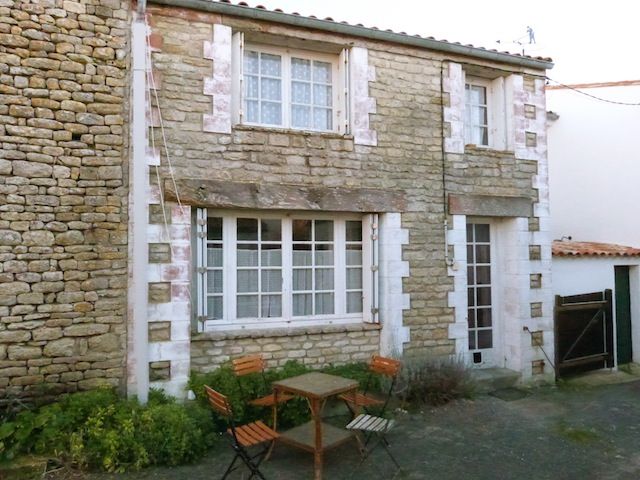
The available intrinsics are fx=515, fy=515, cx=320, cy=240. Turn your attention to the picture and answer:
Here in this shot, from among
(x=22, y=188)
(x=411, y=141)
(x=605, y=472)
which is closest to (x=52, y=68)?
(x=22, y=188)

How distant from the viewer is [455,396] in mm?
6734

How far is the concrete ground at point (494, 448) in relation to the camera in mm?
4621

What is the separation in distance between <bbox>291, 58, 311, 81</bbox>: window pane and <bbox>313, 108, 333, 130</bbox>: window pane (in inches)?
17.6

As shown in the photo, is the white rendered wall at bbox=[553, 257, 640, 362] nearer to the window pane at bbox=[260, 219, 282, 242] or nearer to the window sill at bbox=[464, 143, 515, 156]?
the window sill at bbox=[464, 143, 515, 156]

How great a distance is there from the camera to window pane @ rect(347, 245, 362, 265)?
6.90m

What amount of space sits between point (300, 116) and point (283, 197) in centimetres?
118

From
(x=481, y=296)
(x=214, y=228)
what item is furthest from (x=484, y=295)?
(x=214, y=228)

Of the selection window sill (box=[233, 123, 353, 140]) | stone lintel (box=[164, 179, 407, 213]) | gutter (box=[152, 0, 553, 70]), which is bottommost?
stone lintel (box=[164, 179, 407, 213])

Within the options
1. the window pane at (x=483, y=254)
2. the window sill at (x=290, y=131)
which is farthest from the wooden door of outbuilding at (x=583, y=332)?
the window sill at (x=290, y=131)

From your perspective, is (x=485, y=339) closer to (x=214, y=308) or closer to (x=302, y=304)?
(x=302, y=304)

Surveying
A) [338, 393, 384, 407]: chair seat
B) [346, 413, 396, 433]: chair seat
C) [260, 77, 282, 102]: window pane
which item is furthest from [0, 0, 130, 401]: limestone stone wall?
[346, 413, 396, 433]: chair seat

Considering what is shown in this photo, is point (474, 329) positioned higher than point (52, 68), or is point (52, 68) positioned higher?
point (52, 68)

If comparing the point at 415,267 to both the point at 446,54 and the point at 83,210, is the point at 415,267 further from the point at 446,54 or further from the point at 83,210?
the point at 83,210

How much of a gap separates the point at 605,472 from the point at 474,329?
3138 millimetres
